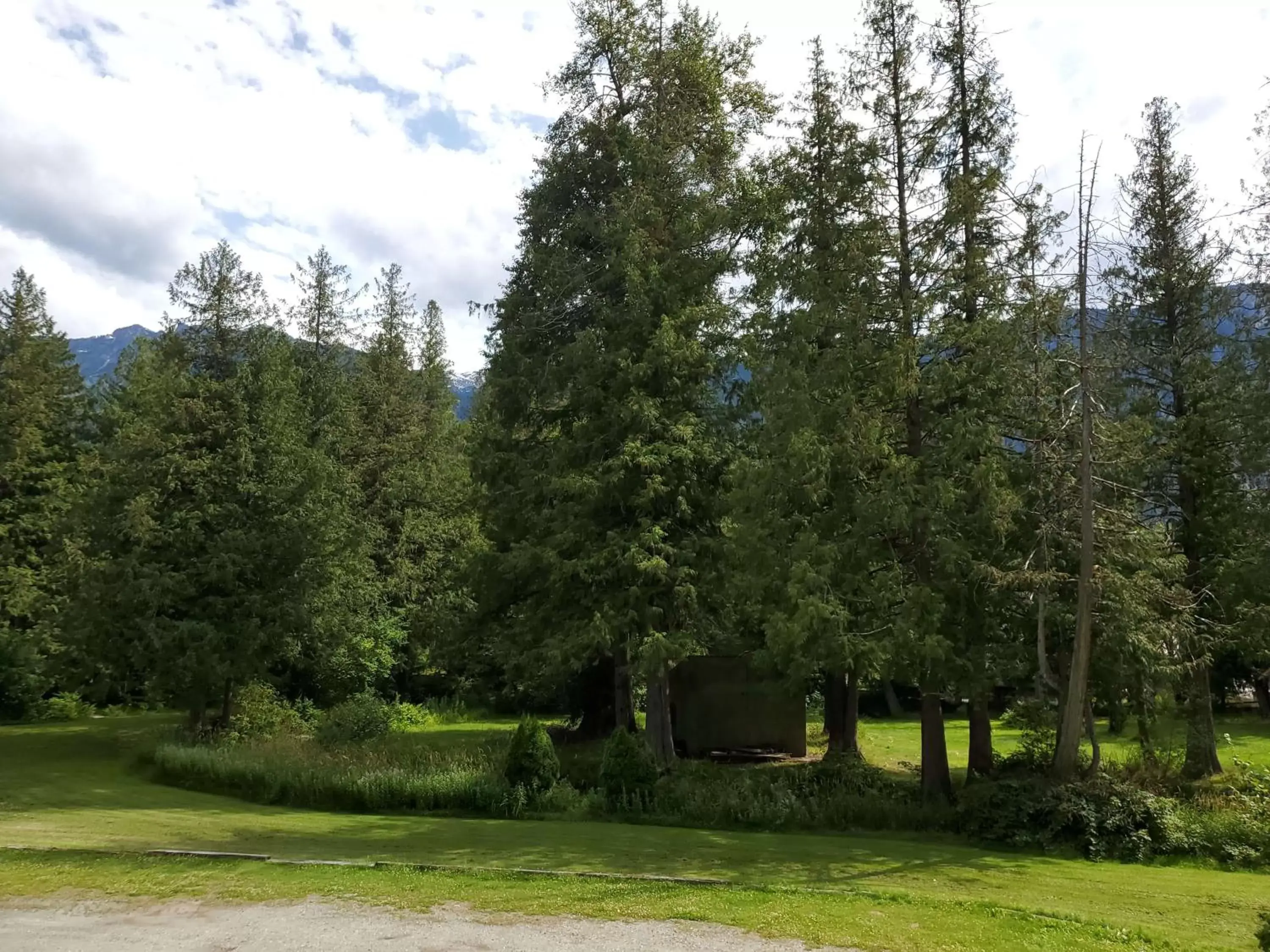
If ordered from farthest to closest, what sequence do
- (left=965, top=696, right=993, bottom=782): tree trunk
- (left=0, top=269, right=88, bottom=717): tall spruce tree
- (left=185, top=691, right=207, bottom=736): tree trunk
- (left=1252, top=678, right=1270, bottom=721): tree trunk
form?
(left=1252, top=678, right=1270, bottom=721): tree trunk < (left=0, top=269, right=88, bottom=717): tall spruce tree < (left=185, top=691, right=207, bottom=736): tree trunk < (left=965, top=696, right=993, bottom=782): tree trunk

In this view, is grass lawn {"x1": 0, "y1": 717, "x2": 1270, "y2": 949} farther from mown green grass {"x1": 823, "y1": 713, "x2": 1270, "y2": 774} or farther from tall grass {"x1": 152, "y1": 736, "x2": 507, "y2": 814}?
mown green grass {"x1": 823, "y1": 713, "x2": 1270, "y2": 774}

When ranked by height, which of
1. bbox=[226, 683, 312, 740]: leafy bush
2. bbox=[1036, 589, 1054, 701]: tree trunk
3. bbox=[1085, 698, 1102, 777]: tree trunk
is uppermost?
bbox=[1036, 589, 1054, 701]: tree trunk

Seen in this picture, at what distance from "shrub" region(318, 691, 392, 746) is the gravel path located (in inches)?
470

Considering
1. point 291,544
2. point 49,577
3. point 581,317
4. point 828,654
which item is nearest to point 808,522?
point 828,654

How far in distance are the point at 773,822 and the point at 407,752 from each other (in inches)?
318

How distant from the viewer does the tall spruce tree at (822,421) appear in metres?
13.4

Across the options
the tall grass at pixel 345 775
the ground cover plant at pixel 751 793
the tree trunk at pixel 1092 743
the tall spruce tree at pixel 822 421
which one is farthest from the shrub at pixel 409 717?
the tree trunk at pixel 1092 743

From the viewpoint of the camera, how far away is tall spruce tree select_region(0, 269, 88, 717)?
28266 millimetres

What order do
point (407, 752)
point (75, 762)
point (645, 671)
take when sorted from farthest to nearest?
1. point (75, 762)
2. point (407, 752)
3. point (645, 671)

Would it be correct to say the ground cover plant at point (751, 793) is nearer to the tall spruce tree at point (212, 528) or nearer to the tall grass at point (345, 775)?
the tall grass at point (345, 775)

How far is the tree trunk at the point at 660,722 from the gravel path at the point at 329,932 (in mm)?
9419

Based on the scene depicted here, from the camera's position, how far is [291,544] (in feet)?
69.2

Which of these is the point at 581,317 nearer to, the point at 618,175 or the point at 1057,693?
the point at 618,175

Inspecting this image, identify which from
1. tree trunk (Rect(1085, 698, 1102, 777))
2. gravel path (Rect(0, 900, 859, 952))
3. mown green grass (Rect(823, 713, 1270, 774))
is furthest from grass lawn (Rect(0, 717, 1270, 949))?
mown green grass (Rect(823, 713, 1270, 774))
